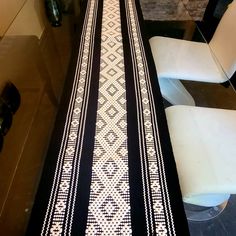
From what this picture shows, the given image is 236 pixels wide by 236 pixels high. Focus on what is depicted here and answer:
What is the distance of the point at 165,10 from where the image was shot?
67.2 inches

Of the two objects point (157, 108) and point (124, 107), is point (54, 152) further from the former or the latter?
point (157, 108)

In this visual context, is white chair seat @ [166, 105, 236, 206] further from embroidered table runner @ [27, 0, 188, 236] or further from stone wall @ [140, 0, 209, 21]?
stone wall @ [140, 0, 209, 21]

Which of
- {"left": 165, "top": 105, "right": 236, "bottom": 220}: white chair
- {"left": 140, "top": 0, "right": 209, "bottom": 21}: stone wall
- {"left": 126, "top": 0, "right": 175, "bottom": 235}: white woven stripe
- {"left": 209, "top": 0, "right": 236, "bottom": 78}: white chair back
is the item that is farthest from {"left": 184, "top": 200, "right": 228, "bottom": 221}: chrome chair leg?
{"left": 140, "top": 0, "right": 209, "bottom": 21}: stone wall

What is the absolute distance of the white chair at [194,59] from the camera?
1.22 m

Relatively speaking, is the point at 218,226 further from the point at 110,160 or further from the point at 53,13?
the point at 53,13

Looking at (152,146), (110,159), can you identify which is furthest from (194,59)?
(110,159)

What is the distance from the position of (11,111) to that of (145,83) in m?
0.55

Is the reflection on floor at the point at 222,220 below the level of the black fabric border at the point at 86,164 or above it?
below

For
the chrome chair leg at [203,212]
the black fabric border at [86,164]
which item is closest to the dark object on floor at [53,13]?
the black fabric border at [86,164]

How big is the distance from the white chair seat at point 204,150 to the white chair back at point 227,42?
0.35 m

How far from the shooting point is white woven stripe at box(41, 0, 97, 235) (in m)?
0.51

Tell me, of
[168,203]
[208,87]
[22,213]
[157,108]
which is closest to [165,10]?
[208,87]

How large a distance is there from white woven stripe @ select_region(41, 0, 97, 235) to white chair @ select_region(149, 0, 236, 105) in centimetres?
58

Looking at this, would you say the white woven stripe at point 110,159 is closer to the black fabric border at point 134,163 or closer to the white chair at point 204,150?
the black fabric border at point 134,163
